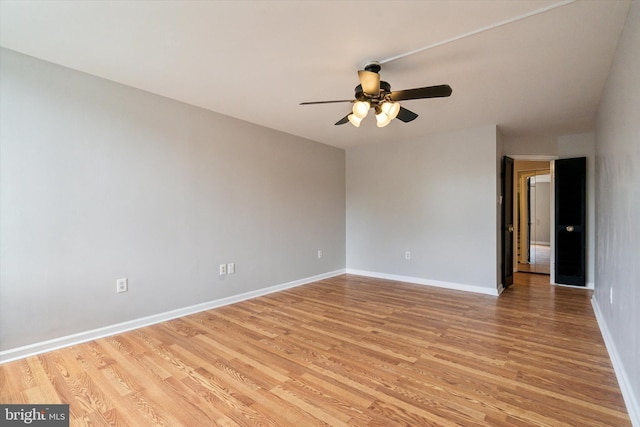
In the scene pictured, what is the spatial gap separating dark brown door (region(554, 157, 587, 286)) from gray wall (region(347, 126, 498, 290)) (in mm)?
1518

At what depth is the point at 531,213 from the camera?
7293 millimetres

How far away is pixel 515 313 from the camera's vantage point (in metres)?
3.47

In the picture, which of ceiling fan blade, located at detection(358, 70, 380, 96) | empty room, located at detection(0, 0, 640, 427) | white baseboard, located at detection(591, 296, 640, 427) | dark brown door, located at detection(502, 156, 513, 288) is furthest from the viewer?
dark brown door, located at detection(502, 156, 513, 288)

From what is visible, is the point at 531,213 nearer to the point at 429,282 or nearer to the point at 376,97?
the point at 429,282

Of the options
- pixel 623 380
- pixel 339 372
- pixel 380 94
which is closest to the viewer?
pixel 623 380

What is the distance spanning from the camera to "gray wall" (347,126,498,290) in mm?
4348

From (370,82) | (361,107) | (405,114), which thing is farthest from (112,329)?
(405,114)

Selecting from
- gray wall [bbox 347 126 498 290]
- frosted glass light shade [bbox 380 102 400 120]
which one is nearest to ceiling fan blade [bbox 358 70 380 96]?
frosted glass light shade [bbox 380 102 400 120]

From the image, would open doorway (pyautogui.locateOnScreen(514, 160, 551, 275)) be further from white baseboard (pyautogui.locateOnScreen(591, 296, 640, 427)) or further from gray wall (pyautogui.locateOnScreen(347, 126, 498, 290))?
white baseboard (pyautogui.locateOnScreen(591, 296, 640, 427))

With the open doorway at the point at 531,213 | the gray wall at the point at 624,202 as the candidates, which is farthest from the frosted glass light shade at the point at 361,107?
the open doorway at the point at 531,213

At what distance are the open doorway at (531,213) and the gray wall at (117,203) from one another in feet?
17.7

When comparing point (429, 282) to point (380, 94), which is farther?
point (429, 282)

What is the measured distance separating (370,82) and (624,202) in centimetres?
189

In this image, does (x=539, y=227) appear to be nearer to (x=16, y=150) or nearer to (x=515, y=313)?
(x=515, y=313)
